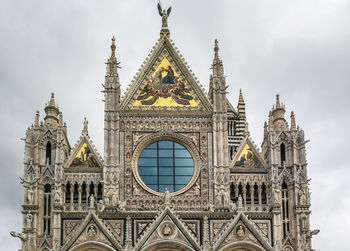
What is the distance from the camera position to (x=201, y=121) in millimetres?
41188

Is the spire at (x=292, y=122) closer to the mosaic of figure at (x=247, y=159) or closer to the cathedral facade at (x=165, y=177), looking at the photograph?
the cathedral facade at (x=165, y=177)

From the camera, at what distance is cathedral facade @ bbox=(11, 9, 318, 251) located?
1494 inches

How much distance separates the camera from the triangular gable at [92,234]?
37531 millimetres

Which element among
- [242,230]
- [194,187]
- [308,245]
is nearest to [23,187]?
[194,187]

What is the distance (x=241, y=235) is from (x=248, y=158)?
459cm

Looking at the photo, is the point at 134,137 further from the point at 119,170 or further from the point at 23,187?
→ the point at 23,187

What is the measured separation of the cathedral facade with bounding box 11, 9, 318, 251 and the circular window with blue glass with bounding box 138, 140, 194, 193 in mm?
51

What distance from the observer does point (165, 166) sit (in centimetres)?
4056

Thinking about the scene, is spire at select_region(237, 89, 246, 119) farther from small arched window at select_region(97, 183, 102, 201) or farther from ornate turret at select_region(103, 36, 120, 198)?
small arched window at select_region(97, 183, 102, 201)

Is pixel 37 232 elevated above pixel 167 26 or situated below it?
below

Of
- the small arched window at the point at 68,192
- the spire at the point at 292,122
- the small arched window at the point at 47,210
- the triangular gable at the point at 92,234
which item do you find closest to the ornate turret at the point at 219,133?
the spire at the point at 292,122

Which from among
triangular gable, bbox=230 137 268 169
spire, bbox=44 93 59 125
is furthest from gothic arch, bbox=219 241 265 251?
spire, bbox=44 93 59 125

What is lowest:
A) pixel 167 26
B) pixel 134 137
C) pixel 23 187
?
pixel 23 187

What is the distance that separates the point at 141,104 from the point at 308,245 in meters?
11.1
